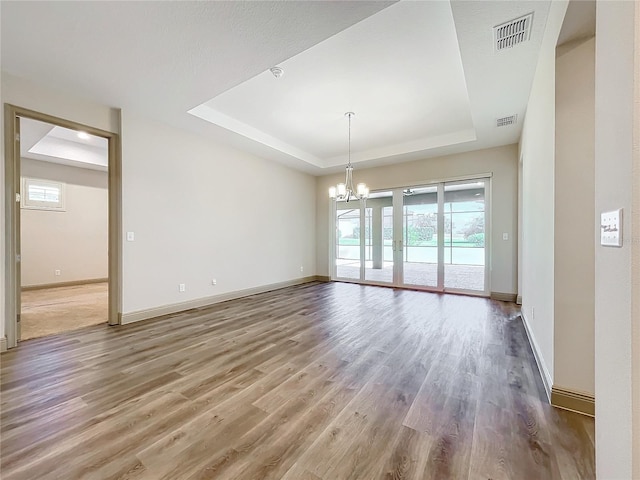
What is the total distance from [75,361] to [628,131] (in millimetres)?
4041

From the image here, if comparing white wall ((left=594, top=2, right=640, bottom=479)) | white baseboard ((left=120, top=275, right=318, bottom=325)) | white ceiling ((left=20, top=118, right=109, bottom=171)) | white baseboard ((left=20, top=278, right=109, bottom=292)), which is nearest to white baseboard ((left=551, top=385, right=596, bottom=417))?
white wall ((left=594, top=2, right=640, bottom=479))

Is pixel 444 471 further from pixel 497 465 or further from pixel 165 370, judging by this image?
pixel 165 370

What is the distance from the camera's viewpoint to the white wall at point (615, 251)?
792 millimetres

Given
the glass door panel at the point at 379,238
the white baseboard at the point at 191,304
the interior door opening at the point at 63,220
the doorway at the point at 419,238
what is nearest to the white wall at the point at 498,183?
the doorway at the point at 419,238

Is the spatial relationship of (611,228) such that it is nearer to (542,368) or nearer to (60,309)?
(542,368)

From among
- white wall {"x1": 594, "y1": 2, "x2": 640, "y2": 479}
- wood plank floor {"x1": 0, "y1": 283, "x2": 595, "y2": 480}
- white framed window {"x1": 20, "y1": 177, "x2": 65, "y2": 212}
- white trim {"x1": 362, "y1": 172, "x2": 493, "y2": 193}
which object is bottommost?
wood plank floor {"x1": 0, "y1": 283, "x2": 595, "y2": 480}

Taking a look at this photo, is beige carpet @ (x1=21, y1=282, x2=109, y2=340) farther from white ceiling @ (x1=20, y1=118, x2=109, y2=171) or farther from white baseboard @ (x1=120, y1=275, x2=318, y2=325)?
white ceiling @ (x1=20, y1=118, x2=109, y2=171)

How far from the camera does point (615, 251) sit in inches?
35.4

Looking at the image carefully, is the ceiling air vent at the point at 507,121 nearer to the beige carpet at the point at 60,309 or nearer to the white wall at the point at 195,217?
the white wall at the point at 195,217

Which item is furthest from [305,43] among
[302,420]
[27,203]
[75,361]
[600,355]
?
[27,203]

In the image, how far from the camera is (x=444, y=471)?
4.44 feet

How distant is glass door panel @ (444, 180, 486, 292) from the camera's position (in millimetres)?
5500

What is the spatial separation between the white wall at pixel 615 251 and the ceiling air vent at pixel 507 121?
3.45 m

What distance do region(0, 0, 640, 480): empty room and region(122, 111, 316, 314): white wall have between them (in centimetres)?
4
